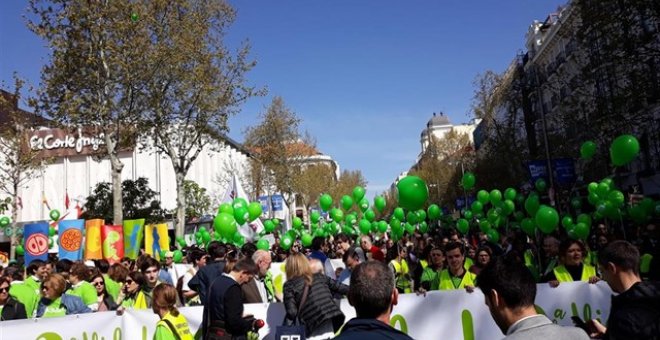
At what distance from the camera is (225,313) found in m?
5.40

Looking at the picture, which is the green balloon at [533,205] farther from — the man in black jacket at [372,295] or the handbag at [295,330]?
the man in black jacket at [372,295]

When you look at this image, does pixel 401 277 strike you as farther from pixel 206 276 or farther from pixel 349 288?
pixel 349 288

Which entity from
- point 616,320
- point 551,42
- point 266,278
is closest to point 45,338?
point 266,278

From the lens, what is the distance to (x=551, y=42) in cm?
4791

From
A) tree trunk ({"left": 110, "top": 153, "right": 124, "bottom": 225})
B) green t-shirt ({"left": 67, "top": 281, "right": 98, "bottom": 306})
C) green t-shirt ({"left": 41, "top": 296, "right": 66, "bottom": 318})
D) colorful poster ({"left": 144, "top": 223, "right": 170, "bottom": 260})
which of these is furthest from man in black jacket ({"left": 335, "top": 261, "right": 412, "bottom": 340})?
tree trunk ({"left": 110, "top": 153, "right": 124, "bottom": 225})

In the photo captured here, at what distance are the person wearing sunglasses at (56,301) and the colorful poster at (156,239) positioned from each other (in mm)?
12346

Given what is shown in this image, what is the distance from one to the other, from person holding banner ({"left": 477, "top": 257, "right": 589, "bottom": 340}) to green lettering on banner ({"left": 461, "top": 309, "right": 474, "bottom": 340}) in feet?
12.6

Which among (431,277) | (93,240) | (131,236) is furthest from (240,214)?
(431,277)

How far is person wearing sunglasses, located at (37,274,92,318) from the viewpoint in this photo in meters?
6.73

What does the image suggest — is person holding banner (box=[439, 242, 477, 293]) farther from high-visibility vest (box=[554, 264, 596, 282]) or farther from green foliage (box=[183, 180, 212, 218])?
green foliage (box=[183, 180, 212, 218])

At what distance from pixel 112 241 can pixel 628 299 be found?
54.3ft

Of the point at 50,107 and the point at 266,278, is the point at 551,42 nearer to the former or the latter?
the point at 50,107

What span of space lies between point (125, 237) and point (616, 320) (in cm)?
1650

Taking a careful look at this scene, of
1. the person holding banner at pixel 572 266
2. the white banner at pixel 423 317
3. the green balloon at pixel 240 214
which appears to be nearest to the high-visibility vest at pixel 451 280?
the white banner at pixel 423 317
